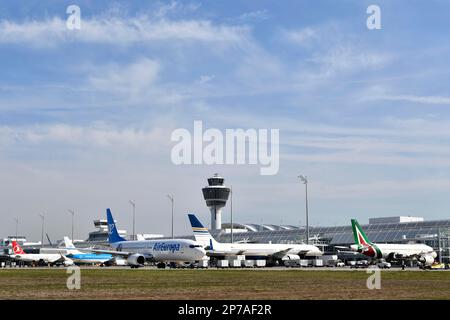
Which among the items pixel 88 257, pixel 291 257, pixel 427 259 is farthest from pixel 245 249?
pixel 427 259

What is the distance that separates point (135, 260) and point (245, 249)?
33.6 meters

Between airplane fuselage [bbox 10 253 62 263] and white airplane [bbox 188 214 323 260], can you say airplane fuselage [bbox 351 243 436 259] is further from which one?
airplane fuselage [bbox 10 253 62 263]

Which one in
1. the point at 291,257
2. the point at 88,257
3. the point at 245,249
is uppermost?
the point at 245,249

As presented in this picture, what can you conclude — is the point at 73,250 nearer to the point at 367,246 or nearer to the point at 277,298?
the point at 367,246

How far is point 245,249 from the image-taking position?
144500 mm

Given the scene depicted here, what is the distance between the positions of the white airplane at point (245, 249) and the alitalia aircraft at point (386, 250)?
2347cm

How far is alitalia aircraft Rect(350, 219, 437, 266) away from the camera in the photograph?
12406 cm

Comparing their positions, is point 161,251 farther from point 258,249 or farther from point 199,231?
point 258,249

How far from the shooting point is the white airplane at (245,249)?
137 meters

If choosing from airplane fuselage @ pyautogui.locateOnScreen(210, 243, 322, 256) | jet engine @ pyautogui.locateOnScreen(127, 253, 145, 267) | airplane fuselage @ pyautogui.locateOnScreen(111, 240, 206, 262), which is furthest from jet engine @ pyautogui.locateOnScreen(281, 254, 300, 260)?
jet engine @ pyautogui.locateOnScreen(127, 253, 145, 267)

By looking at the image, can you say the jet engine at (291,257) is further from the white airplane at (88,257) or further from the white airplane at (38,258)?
the white airplane at (38,258)

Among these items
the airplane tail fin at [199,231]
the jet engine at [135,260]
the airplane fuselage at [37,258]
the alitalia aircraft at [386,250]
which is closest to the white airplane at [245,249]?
the airplane tail fin at [199,231]
